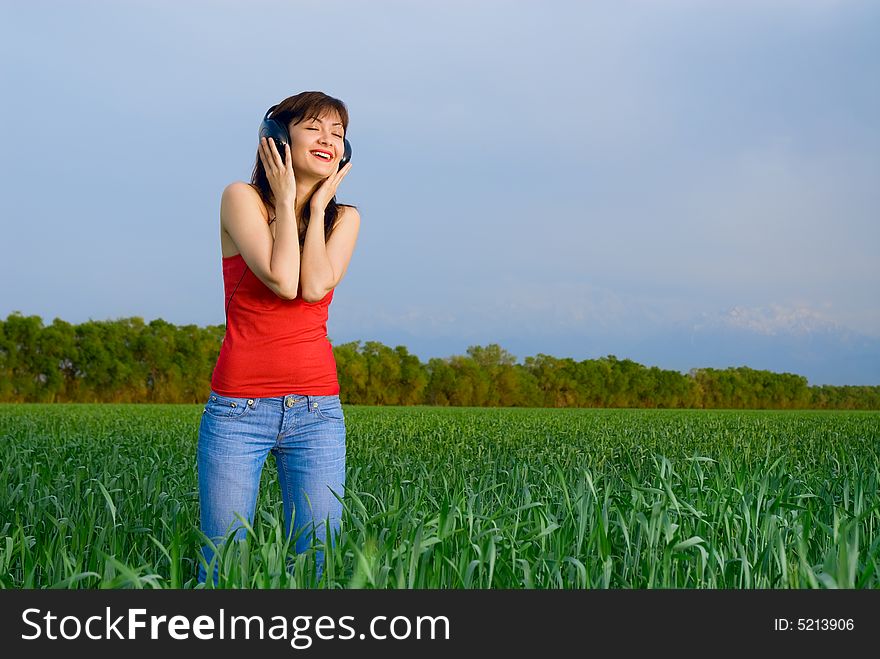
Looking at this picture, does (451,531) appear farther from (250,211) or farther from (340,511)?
(250,211)

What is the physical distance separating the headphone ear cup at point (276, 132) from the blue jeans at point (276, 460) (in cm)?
99

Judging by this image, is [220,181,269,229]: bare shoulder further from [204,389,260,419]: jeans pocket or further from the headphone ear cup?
[204,389,260,419]: jeans pocket

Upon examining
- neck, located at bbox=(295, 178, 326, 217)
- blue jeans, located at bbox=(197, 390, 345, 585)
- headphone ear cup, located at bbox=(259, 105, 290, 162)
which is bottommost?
blue jeans, located at bbox=(197, 390, 345, 585)

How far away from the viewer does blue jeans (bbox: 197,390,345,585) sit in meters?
2.97

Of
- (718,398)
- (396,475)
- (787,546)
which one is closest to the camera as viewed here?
(787,546)

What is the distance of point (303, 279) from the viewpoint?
2.95 metres

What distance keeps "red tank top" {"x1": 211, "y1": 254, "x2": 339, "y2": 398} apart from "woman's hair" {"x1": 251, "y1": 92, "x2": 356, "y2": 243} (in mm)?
302

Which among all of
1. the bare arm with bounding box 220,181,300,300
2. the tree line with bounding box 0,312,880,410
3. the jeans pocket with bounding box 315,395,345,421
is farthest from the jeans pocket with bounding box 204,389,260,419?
the tree line with bounding box 0,312,880,410

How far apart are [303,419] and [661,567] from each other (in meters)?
1.54

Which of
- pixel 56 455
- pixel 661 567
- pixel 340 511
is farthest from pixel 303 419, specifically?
pixel 56 455

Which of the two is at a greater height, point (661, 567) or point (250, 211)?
point (250, 211)

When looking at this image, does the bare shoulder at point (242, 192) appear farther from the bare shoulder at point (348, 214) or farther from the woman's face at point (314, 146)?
the bare shoulder at point (348, 214)

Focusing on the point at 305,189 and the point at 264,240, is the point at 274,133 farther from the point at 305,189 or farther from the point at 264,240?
the point at 264,240

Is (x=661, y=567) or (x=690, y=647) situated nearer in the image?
(x=690, y=647)
